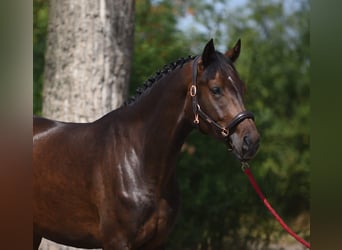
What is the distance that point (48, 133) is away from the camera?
3.60 meters

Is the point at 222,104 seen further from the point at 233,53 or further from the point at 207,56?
the point at 233,53

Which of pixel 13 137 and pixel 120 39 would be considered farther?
pixel 120 39

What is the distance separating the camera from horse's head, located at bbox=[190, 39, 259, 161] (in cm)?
276

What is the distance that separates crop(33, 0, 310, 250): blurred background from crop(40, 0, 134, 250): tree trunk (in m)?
1.00

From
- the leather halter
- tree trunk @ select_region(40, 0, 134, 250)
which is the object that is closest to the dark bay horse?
the leather halter

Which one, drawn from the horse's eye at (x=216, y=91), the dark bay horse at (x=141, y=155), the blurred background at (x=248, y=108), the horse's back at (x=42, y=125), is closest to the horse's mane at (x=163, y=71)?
the dark bay horse at (x=141, y=155)

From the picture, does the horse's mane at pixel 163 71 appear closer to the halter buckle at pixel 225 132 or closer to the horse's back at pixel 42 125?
the halter buckle at pixel 225 132

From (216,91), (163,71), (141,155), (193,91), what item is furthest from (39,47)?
(216,91)

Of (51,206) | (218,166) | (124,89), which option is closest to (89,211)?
(51,206)

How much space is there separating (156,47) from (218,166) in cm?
149

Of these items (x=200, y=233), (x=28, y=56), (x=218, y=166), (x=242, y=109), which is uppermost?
(x=28, y=56)

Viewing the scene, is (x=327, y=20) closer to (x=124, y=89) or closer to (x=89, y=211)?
(x=89, y=211)

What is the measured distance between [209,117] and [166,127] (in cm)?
29

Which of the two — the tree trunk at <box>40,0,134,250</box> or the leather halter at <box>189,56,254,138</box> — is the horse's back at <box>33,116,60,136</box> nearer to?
the tree trunk at <box>40,0,134,250</box>
